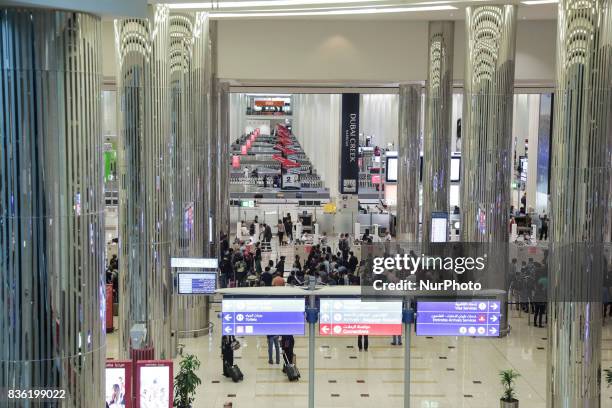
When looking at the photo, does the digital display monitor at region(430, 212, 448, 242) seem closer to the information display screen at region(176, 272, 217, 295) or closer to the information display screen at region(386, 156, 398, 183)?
the information display screen at region(176, 272, 217, 295)

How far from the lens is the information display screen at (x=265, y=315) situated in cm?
1080

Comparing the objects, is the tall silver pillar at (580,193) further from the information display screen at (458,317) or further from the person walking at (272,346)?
the person walking at (272,346)

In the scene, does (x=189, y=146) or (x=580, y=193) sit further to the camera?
(x=189, y=146)

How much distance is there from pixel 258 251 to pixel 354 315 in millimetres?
12144

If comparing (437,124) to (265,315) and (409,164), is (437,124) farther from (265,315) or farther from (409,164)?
(265,315)

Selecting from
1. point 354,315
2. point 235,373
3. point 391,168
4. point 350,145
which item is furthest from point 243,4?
point 391,168

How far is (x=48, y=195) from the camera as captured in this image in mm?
5527

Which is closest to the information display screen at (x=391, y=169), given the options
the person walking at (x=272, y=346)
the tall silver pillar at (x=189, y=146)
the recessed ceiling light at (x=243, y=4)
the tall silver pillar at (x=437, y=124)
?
the tall silver pillar at (x=437, y=124)

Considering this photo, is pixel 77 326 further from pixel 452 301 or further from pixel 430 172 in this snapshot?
pixel 430 172

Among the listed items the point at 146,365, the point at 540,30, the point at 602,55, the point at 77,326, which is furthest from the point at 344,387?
the point at 540,30

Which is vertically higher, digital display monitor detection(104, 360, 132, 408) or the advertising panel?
the advertising panel

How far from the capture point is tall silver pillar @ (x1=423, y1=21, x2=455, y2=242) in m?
21.2

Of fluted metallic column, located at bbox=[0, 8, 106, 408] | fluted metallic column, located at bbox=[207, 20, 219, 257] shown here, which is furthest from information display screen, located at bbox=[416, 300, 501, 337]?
fluted metallic column, located at bbox=[207, 20, 219, 257]

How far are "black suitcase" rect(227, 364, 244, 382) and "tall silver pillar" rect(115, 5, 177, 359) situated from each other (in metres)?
1.22
